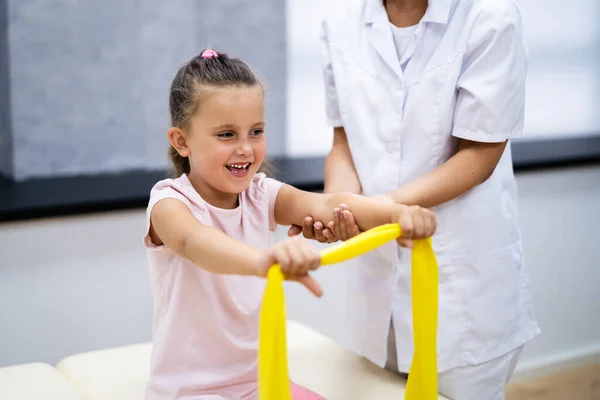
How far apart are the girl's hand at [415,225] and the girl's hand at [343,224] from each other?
16 cm

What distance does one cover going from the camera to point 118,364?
1.77 meters

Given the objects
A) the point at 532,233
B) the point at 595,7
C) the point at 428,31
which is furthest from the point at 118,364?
the point at 595,7

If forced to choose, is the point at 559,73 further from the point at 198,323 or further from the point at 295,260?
the point at 295,260

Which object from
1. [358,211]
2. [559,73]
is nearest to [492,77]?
[358,211]

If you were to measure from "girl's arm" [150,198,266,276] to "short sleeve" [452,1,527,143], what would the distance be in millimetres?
574

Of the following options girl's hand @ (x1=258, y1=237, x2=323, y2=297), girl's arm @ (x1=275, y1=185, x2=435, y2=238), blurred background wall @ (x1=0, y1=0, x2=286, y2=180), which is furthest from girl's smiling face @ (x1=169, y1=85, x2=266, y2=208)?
blurred background wall @ (x1=0, y1=0, x2=286, y2=180)

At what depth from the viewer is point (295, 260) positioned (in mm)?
1101

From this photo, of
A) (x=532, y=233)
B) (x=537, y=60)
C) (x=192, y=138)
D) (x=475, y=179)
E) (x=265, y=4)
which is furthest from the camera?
(x=537, y=60)

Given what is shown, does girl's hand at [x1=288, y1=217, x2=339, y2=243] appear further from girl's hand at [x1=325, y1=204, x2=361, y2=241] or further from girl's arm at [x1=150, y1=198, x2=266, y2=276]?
girl's arm at [x1=150, y1=198, x2=266, y2=276]

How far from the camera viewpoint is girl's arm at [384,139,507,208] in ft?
5.06

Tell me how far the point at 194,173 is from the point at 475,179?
54 cm

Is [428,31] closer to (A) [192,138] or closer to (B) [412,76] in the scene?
(B) [412,76]

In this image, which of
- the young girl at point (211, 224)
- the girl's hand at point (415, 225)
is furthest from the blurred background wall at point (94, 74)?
the girl's hand at point (415, 225)

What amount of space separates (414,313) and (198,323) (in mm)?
372
